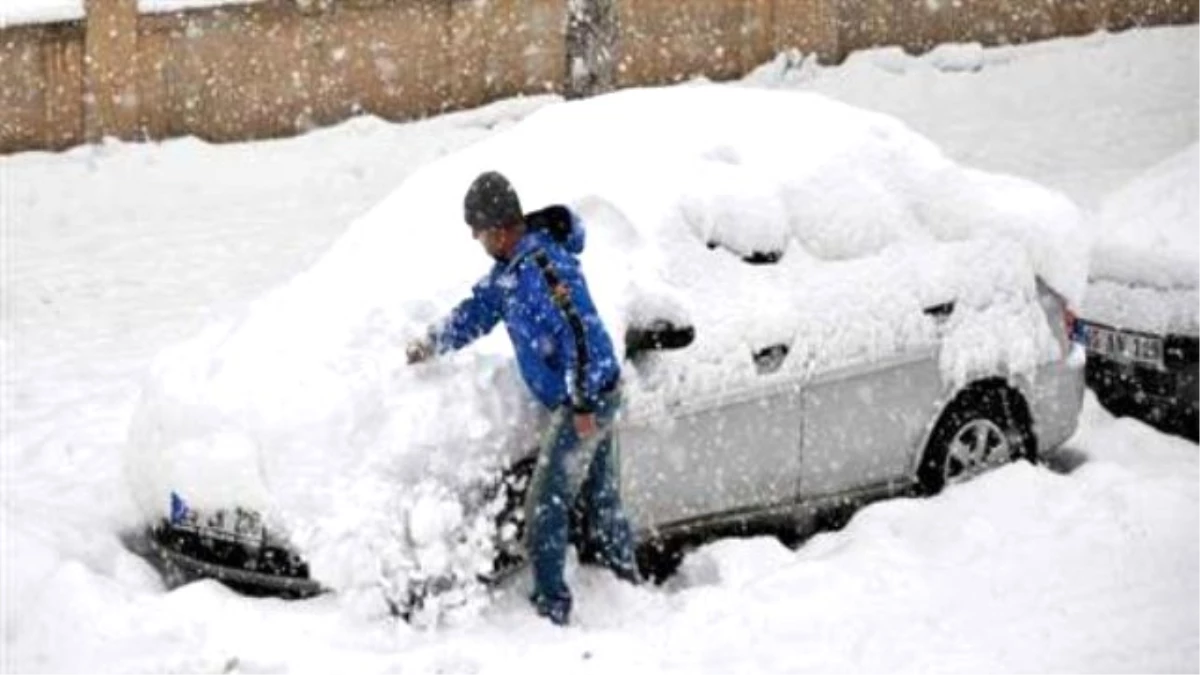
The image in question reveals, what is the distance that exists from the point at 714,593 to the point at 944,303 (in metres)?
1.84

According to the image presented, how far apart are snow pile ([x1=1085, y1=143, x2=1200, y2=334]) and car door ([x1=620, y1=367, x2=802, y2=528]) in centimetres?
253

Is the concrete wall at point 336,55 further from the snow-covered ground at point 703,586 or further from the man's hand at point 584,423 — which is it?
the man's hand at point 584,423

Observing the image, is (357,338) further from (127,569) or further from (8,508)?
(8,508)

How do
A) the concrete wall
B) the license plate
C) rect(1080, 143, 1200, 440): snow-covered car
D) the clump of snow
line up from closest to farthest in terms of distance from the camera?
rect(1080, 143, 1200, 440): snow-covered car < the license plate < the clump of snow < the concrete wall

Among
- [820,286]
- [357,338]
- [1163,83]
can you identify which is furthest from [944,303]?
[1163,83]

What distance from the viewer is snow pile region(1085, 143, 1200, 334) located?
9250 mm

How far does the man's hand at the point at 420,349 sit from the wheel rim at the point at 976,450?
8.53 feet

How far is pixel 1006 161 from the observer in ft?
53.6

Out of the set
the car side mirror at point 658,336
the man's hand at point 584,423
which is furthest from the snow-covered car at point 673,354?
the man's hand at point 584,423

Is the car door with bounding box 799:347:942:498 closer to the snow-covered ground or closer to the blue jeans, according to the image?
the snow-covered ground

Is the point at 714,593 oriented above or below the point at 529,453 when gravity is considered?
below

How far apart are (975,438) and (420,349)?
280 centimetres

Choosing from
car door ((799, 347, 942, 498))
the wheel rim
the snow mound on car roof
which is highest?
the snow mound on car roof

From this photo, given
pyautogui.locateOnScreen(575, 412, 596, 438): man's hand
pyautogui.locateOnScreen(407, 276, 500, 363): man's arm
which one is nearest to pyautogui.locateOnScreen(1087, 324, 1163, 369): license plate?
pyautogui.locateOnScreen(575, 412, 596, 438): man's hand
